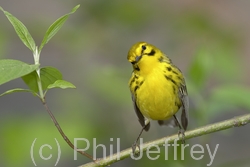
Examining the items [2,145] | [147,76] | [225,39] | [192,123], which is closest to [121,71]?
[147,76]

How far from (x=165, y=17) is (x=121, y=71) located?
0.71 meters

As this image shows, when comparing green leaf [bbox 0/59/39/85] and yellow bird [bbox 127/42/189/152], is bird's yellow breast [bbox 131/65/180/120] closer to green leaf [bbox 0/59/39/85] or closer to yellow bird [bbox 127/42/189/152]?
yellow bird [bbox 127/42/189/152]

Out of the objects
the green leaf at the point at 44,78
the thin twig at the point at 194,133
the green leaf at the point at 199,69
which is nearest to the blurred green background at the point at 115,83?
the green leaf at the point at 199,69

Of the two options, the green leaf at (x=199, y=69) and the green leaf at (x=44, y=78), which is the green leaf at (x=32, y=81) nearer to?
the green leaf at (x=44, y=78)

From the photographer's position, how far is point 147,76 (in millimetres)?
1811

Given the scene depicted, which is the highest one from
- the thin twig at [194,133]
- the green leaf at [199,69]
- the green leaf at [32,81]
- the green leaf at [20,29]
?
the green leaf at [20,29]

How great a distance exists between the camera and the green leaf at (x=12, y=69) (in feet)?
3.18

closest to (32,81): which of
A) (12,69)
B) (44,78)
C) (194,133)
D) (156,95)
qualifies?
(44,78)

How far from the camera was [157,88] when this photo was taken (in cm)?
183

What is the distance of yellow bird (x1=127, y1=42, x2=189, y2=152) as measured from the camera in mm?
1808

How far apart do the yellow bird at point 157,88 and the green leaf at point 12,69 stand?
77 centimetres

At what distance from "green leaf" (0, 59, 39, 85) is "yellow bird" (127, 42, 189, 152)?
771mm

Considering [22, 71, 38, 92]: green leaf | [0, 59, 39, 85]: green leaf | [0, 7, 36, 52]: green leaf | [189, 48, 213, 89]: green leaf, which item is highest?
[0, 7, 36, 52]: green leaf

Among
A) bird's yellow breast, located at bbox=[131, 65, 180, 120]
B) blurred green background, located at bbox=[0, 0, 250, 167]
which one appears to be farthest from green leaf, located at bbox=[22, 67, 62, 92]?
bird's yellow breast, located at bbox=[131, 65, 180, 120]
